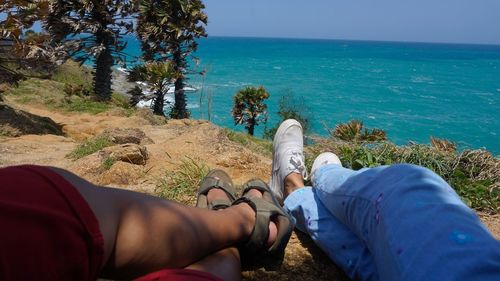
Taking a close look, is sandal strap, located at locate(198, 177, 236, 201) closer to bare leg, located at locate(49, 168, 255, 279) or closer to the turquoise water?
bare leg, located at locate(49, 168, 255, 279)

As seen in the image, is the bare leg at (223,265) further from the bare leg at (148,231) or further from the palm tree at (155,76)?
the palm tree at (155,76)

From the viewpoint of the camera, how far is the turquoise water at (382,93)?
43.4m

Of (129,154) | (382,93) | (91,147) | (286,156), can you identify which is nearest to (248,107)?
(91,147)

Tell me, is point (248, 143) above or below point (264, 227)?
below

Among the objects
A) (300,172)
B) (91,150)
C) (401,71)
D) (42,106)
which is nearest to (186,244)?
(300,172)

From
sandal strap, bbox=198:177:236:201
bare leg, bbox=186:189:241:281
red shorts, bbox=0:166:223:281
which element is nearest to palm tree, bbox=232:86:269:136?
sandal strap, bbox=198:177:236:201

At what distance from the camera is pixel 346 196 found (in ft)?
5.71

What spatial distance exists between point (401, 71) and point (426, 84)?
20.9 m

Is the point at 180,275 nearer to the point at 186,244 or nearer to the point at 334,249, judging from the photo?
the point at 186,244

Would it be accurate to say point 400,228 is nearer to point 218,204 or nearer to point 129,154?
point 218,204

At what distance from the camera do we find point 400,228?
4.14ft

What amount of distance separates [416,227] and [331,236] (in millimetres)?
703

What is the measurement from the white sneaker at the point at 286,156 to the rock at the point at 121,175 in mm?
1112

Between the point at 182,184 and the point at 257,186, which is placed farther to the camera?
the point at 182,184
